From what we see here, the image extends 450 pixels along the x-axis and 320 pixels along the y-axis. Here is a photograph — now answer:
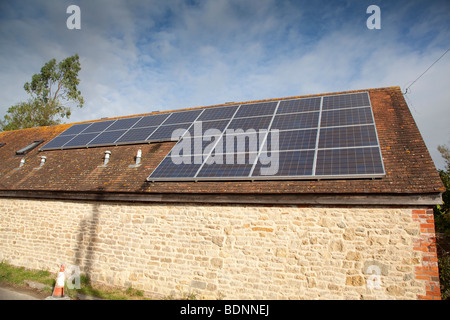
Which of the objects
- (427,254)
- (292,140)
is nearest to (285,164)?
(292,140)

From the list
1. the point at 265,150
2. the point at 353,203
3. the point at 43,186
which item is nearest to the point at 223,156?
the point at 265,150

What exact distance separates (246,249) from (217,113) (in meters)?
6.38

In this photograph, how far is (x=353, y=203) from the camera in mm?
6555

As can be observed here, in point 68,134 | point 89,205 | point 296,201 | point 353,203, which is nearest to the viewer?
Answer: point 353,203

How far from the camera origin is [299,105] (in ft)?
35.1

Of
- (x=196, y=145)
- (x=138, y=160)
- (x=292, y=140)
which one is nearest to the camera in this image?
(x=292, y=140)

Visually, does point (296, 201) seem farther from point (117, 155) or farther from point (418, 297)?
point (117, 155)

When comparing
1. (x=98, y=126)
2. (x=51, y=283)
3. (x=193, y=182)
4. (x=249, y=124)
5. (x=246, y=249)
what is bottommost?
(x=51, y=283)

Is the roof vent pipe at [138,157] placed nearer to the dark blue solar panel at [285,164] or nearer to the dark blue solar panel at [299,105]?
the dark blue solar panel at [285,164]

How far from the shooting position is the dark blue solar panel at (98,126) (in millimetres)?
14441

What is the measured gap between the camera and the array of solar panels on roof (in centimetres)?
734

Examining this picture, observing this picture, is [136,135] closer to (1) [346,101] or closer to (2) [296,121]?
(2) [296,121]

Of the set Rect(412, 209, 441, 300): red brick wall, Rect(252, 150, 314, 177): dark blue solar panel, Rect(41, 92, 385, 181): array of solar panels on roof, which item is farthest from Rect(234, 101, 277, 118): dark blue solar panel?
Rect(412, 209, 441, 300): red brick wall
